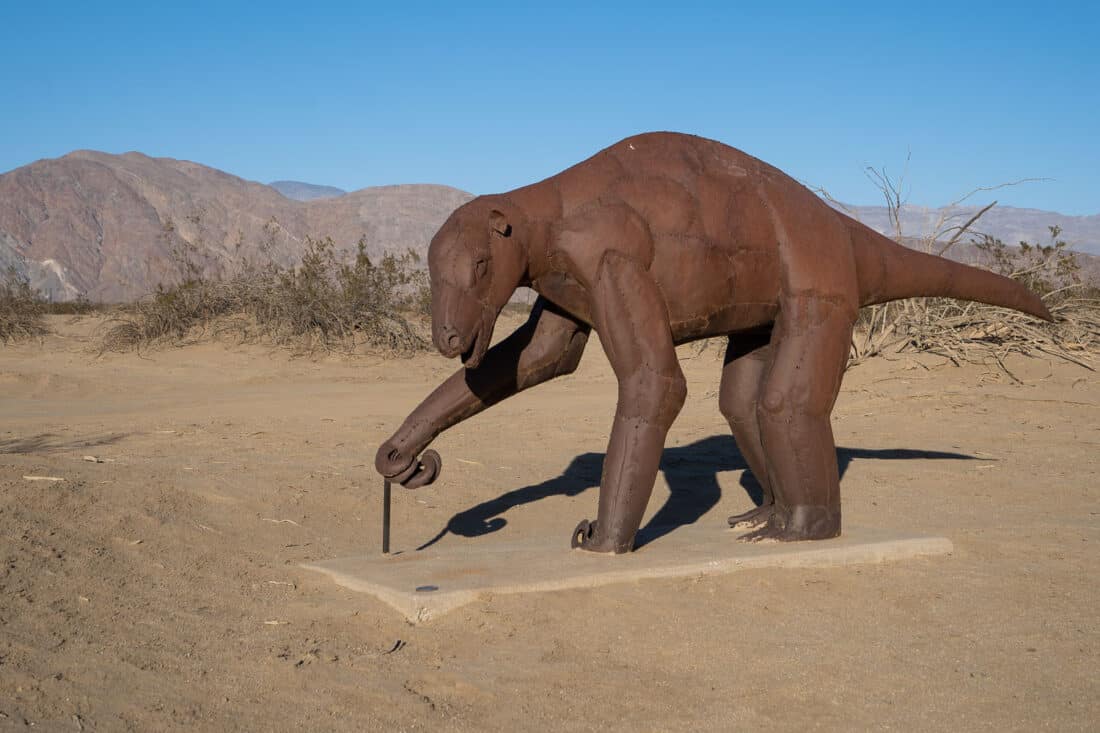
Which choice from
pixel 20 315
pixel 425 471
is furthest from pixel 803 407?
pixel 20 315

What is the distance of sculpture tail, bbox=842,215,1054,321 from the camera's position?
567cm

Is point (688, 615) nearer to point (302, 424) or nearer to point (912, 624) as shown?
point (912, 624)

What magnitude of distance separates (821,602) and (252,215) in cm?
5550

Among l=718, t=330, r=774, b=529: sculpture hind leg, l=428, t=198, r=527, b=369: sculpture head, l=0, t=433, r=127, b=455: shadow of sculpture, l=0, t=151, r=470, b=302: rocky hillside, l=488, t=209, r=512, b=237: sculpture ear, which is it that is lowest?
l=0, t=433, r=127, b=455: shadow of sculpture

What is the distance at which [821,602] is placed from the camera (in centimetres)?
472

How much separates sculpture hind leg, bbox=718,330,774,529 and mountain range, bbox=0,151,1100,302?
42.0m

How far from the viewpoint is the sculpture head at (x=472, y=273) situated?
478 centimetres

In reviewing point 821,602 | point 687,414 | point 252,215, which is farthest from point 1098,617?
point 252,215

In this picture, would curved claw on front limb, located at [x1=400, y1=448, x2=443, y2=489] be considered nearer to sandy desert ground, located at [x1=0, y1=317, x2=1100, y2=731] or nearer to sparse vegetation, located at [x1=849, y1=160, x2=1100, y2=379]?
sandy desert ground, located at [x1=0, y1=317, x2=1100, y2=731]

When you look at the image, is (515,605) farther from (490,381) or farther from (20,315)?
(20,315)

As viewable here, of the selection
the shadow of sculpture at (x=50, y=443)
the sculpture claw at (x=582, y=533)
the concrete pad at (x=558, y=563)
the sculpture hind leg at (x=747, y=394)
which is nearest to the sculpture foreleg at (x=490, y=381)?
the concrete pad at (x=558, y=563)

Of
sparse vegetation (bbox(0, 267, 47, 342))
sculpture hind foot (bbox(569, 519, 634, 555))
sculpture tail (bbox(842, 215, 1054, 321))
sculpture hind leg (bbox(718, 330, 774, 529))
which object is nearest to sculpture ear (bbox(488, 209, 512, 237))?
sculpture hind foot (bbox(569, 519, 634, 555))

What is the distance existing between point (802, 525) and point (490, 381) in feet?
5.49

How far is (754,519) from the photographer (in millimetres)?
5953
